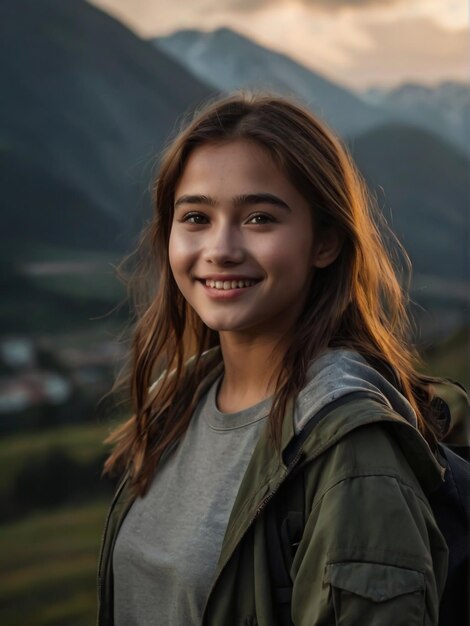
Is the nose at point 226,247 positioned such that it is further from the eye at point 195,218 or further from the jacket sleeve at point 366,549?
the jacket sleeve at point 366,549

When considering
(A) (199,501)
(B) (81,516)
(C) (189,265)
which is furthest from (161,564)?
(B) (81,516)

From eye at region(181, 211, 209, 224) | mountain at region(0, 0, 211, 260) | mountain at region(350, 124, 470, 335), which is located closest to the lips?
eye at region(181, 211, 209, 224)

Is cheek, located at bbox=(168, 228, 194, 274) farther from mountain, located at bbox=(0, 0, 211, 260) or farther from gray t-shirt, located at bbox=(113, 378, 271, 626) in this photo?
mountain, located at bbox=(0, 0, 211, 260)

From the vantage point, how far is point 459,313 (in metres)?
3.78

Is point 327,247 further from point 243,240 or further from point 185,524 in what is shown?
point 185,524

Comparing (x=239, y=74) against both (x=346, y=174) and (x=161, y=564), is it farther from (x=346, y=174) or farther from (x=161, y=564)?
(x=161, y=564)

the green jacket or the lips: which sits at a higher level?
the lips

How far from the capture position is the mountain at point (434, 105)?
12.7 feet

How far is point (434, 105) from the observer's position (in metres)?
3.94

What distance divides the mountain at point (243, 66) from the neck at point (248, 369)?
80.6 inches

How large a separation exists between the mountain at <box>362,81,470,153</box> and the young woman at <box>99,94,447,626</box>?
2.27m

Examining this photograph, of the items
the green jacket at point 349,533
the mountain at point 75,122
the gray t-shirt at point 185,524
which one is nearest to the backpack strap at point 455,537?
the green jacket at point 349,533

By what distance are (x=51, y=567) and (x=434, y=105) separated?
8.10 ft

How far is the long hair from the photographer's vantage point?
1.51 m
